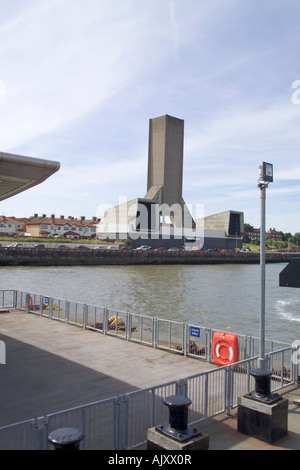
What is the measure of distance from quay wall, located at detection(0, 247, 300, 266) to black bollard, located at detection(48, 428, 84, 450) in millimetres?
68895

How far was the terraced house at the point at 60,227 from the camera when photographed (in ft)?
434

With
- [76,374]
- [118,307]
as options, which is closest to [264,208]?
[76,374]

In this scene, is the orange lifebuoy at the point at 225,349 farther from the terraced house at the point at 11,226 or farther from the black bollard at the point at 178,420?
the terraced house at the point at 11,226

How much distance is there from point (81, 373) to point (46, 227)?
126m

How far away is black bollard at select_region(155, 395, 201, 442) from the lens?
638 centimetres

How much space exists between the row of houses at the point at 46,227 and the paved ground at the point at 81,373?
11546cm

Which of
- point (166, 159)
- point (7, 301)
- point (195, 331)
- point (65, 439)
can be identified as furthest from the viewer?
point (166, 159)

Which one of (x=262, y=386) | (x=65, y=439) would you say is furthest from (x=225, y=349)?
(x=65, y=439)

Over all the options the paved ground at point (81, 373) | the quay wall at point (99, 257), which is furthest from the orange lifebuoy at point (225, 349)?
the quay wall at point (99, 257)

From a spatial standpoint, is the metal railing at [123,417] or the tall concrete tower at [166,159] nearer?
the metal railing at [123,417]

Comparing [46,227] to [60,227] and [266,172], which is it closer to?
[60,227]

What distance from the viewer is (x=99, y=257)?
83750 mm

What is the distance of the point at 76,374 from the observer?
38.5ft

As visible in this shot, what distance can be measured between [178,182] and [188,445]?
484 feet
